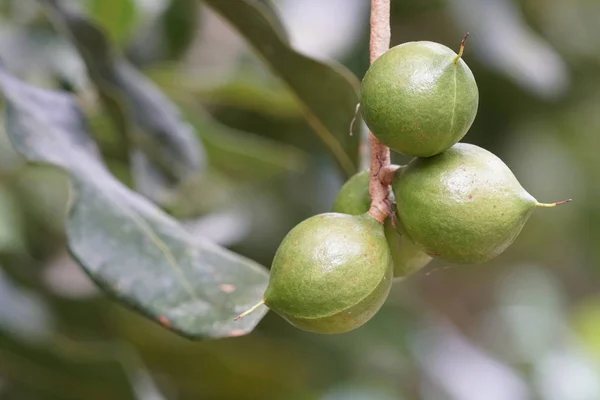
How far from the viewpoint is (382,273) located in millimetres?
443

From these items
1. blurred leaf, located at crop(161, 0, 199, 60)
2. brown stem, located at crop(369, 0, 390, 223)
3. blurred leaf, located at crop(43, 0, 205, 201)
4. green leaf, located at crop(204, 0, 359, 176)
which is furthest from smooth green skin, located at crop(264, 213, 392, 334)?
blurred leaf, located at crop(161, 0, 199, 60)

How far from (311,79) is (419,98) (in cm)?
27

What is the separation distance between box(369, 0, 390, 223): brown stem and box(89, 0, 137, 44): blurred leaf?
76cm

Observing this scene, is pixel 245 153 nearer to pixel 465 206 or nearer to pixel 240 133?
pixel 240 133

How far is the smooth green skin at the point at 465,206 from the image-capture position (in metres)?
0.44

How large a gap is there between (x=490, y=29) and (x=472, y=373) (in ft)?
2.61

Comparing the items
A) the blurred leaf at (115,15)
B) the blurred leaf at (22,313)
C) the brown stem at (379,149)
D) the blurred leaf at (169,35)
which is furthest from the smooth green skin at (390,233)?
the blurred leaf at (169,35)

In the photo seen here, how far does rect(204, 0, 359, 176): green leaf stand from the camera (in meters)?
0.68

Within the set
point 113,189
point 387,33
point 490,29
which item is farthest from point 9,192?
point 387,33

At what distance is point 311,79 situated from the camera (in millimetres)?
696

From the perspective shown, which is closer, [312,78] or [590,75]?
[312,78]

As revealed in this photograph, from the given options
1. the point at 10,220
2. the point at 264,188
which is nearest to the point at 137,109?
the point at 264,188

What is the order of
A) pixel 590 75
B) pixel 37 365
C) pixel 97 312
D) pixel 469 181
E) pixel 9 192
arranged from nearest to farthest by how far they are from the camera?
pixel 469 181 → pixel 37 365 → pixel 97 312 → pixel 9 192 → pixel 590 75

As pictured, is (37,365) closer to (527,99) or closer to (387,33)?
(387,33)
